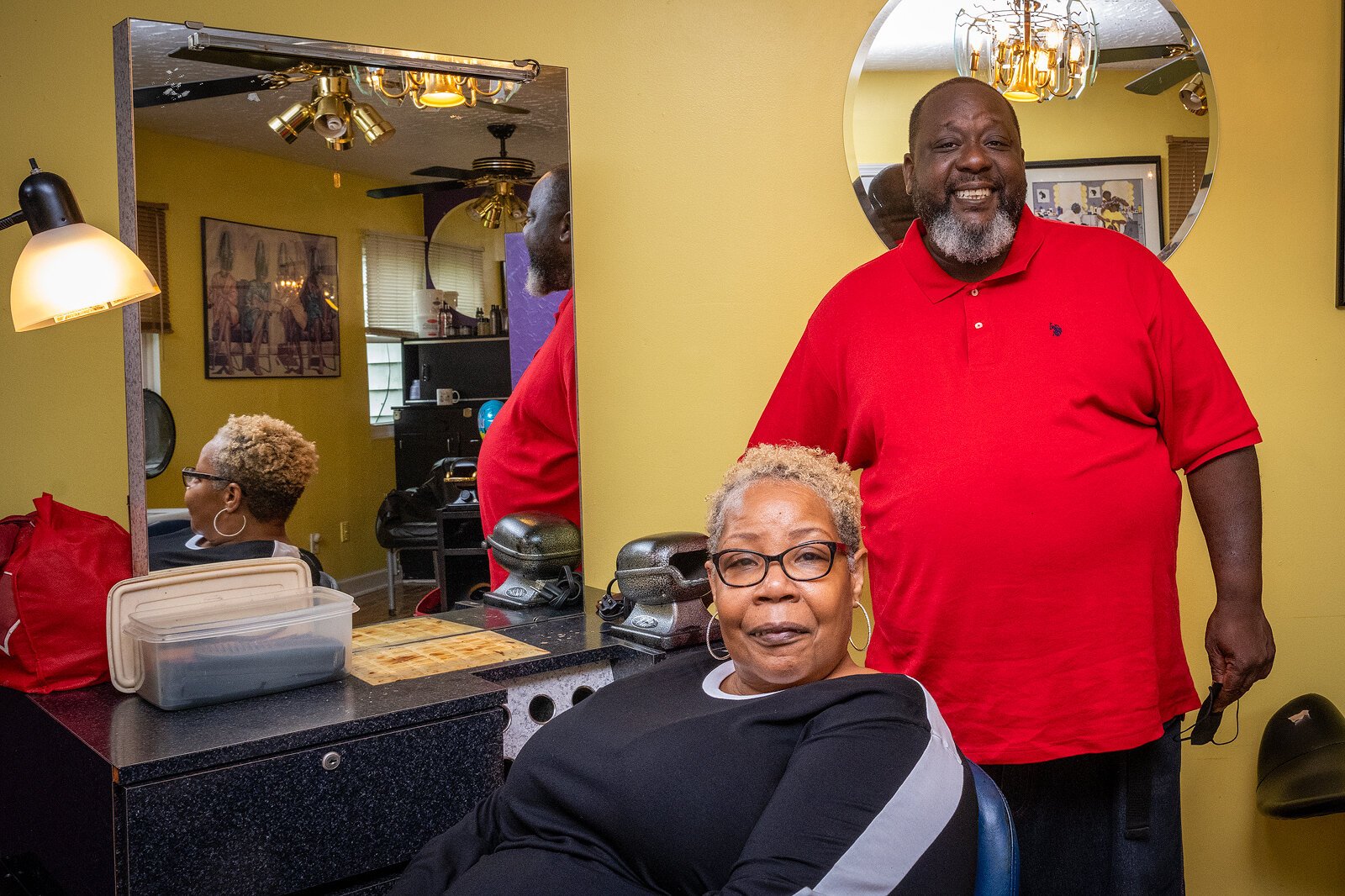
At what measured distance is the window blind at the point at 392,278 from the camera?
2.39 meters

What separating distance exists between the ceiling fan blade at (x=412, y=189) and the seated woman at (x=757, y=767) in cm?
111

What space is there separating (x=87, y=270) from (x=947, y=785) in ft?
5.26

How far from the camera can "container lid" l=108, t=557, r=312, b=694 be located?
198 centimetres

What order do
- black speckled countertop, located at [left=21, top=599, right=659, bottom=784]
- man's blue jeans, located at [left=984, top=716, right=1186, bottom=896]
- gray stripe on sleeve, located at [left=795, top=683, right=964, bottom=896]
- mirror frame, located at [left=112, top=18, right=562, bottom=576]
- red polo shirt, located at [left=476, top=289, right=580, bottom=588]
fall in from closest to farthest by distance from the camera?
gray stripe on sleeve, located at [left=795, top=683, right=964, bottom=896], black speckled countertop, located at [left=21, top=599, right=659, bottom=784], man's blue jeans, located at [left=984, top=716, right=1186, bottom=896], mirror frame, located at [left=112, top=18, right=562, bottom=576], red polo shirt, located at [left=476, top=289, right=580, bottom=588]

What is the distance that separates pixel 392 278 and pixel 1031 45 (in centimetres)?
152

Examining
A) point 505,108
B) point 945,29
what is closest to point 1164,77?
point 945,29

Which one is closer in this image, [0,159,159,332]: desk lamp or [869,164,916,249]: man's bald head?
[0,159,159,332]: desk lamp

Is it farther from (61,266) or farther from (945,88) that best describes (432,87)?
(945,88)

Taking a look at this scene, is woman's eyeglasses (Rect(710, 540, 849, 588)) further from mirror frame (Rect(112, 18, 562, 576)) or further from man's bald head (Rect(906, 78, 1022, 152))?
mirror frame (Rect(112, 18, 562, 576))

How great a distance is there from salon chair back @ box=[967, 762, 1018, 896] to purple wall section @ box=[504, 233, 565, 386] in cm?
157

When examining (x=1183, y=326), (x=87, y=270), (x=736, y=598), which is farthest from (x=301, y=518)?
(x=1183, y=326)

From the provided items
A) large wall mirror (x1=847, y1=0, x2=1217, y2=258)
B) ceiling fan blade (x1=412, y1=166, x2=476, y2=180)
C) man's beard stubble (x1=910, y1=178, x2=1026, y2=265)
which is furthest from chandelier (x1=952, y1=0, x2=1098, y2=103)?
ceiling fan blade (x1=412, y1=166, x2=476, y2=180)

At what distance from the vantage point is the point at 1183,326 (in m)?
1.99

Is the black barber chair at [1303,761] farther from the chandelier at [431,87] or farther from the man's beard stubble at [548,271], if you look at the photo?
the chandelier at [431,87]
